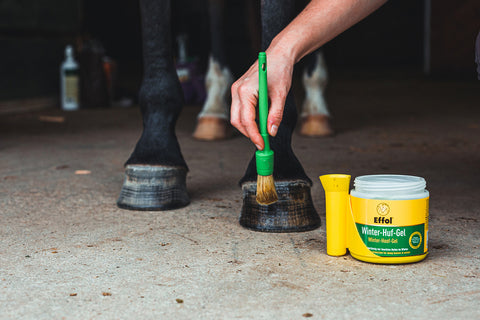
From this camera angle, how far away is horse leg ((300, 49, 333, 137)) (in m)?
2.75

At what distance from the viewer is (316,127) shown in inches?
108

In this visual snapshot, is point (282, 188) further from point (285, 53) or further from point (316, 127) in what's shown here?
point (316, 127)

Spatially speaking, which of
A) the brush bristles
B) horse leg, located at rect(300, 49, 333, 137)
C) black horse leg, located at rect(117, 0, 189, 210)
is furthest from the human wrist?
horse leg, located at rect(300, 49, 333, 137)

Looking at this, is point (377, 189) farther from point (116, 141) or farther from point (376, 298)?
point (116, 141)

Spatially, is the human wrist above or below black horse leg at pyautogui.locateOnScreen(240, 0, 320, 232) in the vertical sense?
above

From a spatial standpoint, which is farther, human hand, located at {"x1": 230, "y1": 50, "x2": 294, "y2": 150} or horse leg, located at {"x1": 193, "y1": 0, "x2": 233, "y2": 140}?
horse leg, located at {"x1": 193, "y1": 0, "x2": 233, "y2": 140}

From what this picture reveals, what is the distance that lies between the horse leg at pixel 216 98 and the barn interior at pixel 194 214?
102 mm

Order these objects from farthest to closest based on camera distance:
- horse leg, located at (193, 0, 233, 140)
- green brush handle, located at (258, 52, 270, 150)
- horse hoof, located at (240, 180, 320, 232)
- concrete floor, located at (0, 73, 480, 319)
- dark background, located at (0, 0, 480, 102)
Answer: dark background, located at (0, 0, 480, 102) → horse leg, located at (193, 0, 233, 140) → horse hoof, located at (240, 180, 320, 232) → green brush handle, located at (258, 52, 270, 150) → concrete floor, located at (0, 73, 480, 319)

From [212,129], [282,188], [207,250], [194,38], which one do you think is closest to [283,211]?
[282,188]

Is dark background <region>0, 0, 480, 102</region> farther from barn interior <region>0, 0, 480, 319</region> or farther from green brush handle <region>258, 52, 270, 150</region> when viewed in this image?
green brush handle <region>258, 52, 270, 150</region>

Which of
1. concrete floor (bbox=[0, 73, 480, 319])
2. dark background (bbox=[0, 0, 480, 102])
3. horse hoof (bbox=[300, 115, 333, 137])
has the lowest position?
concrete floor (bbox=[0, 73, 480, 319])

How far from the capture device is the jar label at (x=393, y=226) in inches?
41.9

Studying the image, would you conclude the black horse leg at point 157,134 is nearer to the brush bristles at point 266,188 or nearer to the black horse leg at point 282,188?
the black horse leg at point 282,188

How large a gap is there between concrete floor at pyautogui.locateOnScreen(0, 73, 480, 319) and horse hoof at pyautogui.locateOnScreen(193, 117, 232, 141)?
7.0 inches
